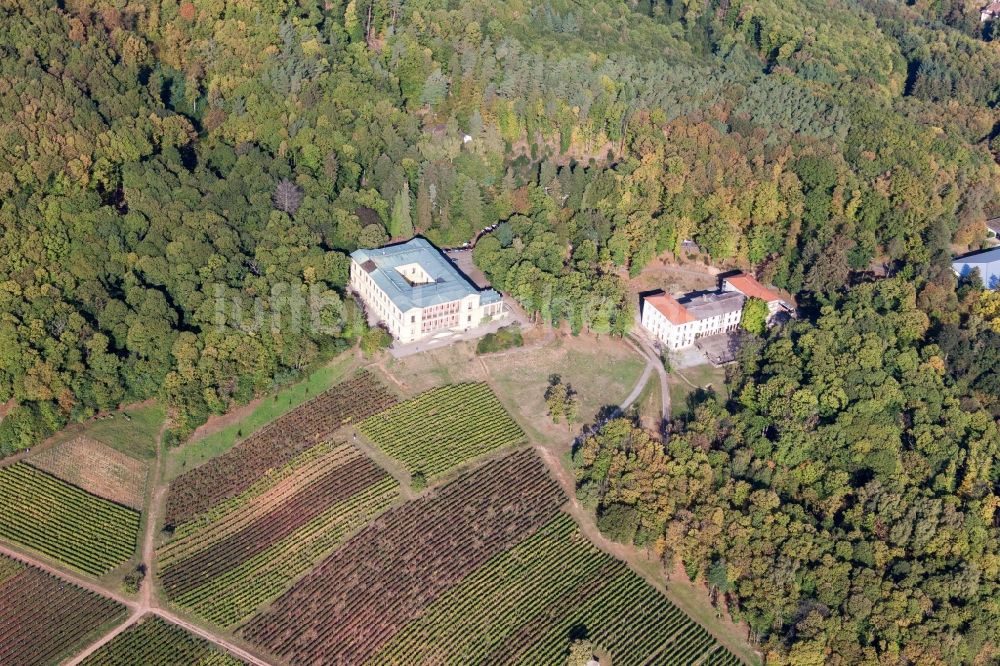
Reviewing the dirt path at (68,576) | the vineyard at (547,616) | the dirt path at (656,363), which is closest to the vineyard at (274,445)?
the dirt path at (68,576)

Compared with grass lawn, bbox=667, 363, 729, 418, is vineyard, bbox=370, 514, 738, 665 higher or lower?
lower

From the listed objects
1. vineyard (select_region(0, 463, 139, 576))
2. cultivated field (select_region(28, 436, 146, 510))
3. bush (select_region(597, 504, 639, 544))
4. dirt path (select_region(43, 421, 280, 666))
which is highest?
bush (select_region(597, 504, 639, 544))

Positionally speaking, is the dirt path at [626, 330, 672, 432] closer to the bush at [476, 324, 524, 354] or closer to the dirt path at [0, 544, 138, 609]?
the bush at [476, 324, 524, 354]

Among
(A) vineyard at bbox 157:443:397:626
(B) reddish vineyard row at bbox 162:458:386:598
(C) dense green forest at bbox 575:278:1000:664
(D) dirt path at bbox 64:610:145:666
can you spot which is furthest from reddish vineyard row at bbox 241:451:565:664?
(D) dirt path at bbox 64:610:145:666

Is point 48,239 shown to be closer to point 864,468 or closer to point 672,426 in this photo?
point 672,426

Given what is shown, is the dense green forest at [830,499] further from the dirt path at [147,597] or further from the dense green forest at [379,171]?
the dirt path at [147,597]

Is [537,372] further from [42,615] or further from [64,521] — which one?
[42,615]
